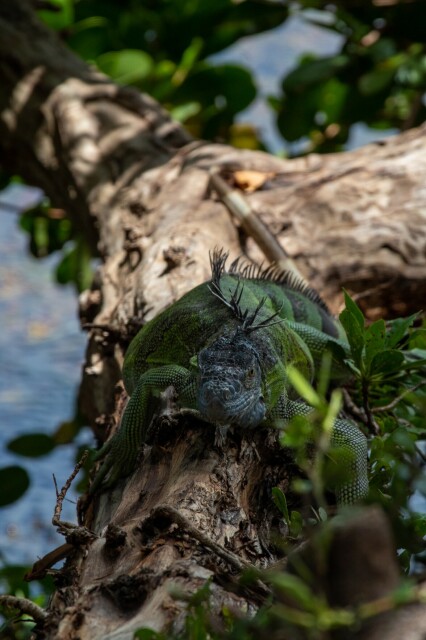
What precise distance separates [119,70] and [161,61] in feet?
1.29

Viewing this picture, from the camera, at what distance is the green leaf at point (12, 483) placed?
4.90 meters

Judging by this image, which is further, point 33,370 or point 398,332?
point 33,370

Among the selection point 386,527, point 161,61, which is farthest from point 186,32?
point 386,527

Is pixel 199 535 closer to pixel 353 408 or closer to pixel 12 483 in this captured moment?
pixel 353 408

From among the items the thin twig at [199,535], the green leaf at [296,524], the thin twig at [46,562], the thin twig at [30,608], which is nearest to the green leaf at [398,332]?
the green leaf at [296,524]

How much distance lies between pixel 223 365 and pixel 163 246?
5.33 feet

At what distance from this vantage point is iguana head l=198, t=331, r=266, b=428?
2746mm

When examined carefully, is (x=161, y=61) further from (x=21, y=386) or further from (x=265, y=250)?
(x=21, y=386)

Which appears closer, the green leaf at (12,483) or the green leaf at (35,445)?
the green leaf at (12,483)

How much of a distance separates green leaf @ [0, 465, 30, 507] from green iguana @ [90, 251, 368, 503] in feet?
5.05

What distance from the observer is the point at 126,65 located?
20.6 feet

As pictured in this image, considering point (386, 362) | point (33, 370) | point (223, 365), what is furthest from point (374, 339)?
point (33, 370)

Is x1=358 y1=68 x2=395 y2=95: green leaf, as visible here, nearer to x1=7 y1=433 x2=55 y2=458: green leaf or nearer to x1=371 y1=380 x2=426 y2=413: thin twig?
x1=371 y1=380 x2=426 y2=413: thin twig

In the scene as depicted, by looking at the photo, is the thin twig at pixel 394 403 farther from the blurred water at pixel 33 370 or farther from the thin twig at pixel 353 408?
the blurred water at pixel 33 370
